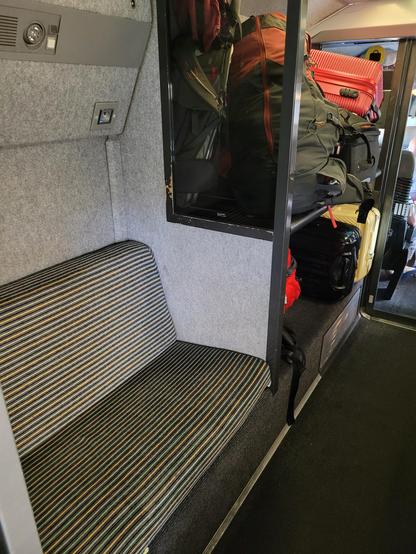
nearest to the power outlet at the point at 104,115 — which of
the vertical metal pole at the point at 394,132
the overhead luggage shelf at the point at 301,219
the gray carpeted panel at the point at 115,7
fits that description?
the gray carpeted panel at the point at 115,7

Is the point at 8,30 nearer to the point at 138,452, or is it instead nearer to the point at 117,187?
the point at 117,187

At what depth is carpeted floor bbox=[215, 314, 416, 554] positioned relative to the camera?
4.58ft

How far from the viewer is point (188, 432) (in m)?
1.23

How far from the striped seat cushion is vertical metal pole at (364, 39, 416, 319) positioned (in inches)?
61.3

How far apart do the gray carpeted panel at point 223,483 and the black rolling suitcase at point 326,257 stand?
69 centimetres

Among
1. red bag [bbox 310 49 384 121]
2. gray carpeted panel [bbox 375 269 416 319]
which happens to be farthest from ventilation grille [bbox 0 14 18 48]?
gray carpeted panel [bbox 375 269 416 319]

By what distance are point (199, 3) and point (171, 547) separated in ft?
5.16

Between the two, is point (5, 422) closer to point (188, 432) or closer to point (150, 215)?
point (188, 432)

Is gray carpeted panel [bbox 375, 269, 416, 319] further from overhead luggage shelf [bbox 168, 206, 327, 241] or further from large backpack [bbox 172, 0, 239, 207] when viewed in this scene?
large backpack [bbox 172, 0, 239, 207]

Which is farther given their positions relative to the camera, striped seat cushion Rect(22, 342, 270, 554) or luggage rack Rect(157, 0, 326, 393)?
luggage rack Rect(157, 0, 326, 393)

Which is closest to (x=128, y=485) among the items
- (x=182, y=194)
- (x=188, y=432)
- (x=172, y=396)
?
(x=188, y=432)

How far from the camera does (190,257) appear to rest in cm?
159

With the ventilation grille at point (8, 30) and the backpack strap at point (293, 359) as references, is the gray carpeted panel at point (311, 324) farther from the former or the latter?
the ventilation grille at point (8, 30)

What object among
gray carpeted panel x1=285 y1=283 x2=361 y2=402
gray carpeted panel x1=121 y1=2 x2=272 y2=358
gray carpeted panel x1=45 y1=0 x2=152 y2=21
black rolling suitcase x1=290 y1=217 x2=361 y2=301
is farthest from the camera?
black rolling suitcase x1=290 y1=217 x2=361 y2=301
